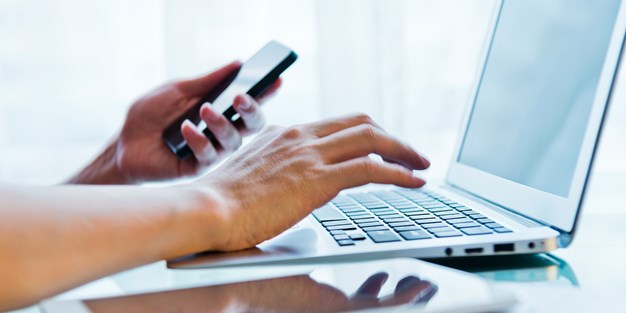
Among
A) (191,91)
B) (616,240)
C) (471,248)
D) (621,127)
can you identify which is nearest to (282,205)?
(471,248)

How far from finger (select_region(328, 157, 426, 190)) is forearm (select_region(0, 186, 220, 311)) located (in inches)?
4.3

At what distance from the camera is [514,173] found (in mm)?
750

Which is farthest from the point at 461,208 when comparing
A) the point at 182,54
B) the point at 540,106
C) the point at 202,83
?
the point at 182,54

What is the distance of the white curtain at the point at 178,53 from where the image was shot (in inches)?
63.7

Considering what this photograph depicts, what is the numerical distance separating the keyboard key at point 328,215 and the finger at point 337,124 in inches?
3.3

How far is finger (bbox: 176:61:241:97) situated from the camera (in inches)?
40.5

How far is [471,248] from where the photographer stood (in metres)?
0.53

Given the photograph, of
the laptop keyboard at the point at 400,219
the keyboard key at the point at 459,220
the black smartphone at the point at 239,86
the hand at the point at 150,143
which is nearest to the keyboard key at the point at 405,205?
the laptop keyboard at the point at 400,219

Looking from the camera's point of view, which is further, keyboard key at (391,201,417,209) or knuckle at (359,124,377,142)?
keyboard key at (391,201,417,209)

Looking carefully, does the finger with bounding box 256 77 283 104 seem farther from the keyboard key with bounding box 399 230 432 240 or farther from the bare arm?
the keyboard key with bounding box 399 230 432 240

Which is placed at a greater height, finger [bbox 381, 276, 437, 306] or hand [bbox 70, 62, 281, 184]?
finger [bbox 381, 276, 437, 306]

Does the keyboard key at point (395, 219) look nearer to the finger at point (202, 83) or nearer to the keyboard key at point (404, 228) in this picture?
the keyboard key at point (404, 228)

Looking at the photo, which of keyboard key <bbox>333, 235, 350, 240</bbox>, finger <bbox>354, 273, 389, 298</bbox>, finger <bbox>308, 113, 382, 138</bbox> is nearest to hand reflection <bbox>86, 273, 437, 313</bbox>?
finger <bbox>354, 273, 389, 298</bbox>

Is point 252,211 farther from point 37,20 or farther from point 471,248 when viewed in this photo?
point 37,20
